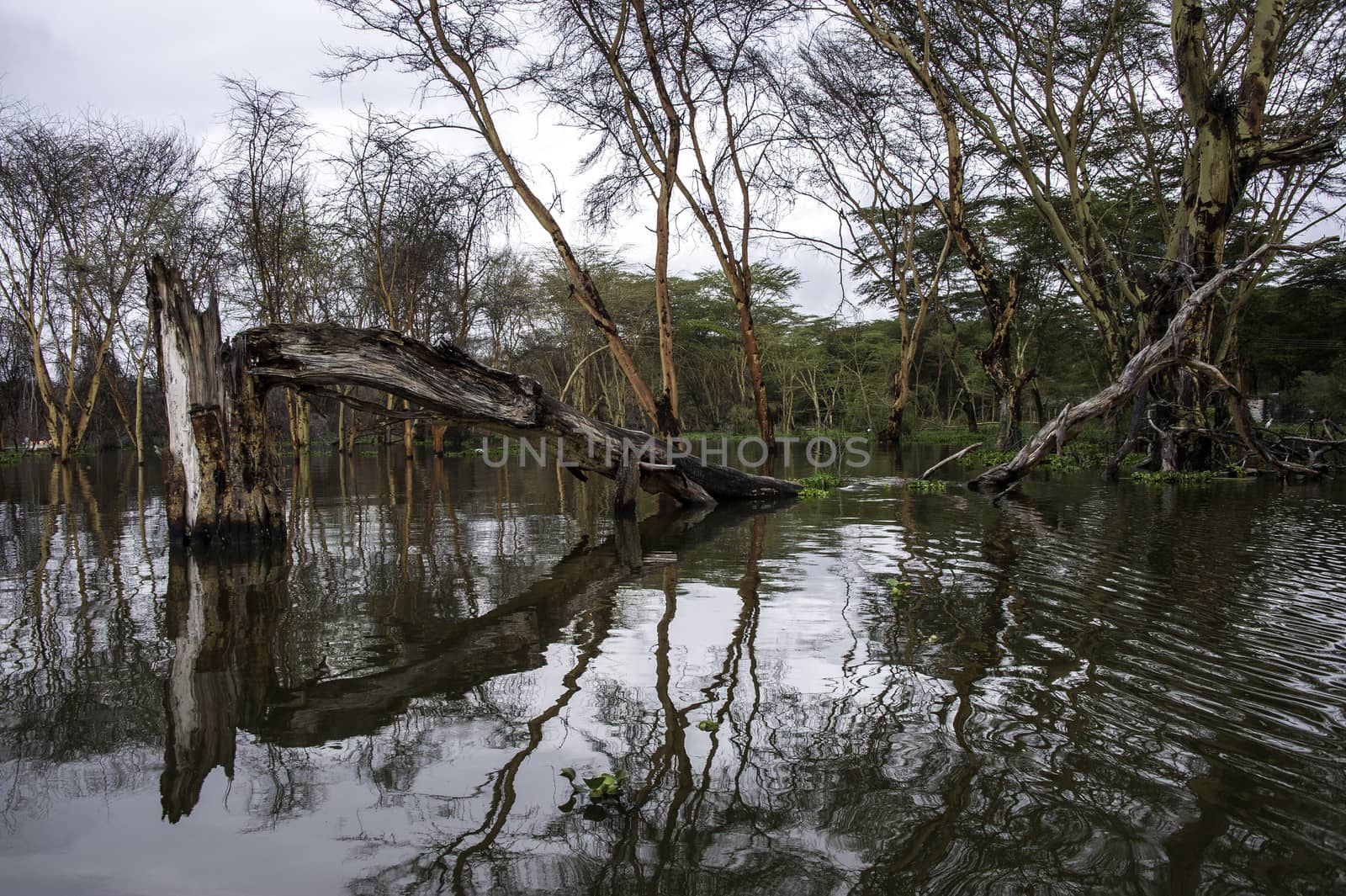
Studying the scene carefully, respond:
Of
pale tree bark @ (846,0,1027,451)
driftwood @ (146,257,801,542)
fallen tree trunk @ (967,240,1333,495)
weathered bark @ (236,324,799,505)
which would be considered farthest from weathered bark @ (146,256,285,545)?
pale tree bark @ (846,0,1027,451)

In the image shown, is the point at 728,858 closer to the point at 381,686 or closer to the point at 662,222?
the point at 381,686

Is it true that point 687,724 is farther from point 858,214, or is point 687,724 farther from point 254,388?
point 858,214

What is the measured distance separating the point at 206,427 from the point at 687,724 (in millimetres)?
5073

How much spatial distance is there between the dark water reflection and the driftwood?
0.84m

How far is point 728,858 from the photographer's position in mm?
1999

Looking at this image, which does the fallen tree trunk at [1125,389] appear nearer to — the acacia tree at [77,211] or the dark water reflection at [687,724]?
the dark water reflection at [687,724]

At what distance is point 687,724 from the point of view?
2.81m

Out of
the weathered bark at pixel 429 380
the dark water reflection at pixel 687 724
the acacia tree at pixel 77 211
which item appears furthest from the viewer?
the acacia tree at pixel 77 211

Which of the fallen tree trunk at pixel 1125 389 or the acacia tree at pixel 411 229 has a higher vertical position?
the acacia tree at pixel 411 229

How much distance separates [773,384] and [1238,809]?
46607mm

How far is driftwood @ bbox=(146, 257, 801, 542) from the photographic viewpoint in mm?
6363

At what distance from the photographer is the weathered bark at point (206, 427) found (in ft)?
20.8

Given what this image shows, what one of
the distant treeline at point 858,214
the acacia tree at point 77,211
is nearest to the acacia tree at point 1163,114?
the distant treeline at point 858,214

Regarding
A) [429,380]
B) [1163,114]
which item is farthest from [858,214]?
[429,380]
